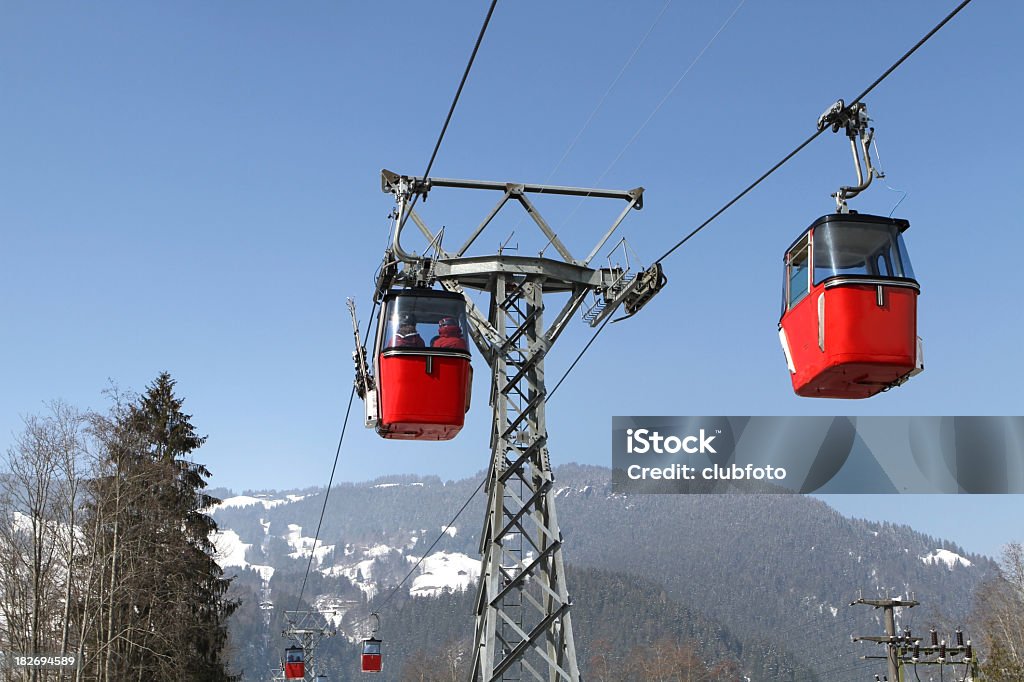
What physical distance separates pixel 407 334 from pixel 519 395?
397cm

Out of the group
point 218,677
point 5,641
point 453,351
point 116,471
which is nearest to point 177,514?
point 218,677

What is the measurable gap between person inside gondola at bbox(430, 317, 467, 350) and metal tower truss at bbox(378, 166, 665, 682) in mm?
2936

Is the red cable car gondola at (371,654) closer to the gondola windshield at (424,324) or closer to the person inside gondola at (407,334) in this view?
the gondola windshield at (424,324)

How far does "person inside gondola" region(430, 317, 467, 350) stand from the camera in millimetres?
13812

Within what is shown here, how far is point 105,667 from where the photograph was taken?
96.1 feet

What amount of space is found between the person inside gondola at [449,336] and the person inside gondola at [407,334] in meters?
0.18

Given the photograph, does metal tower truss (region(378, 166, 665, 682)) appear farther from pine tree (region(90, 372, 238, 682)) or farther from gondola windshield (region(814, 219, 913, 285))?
pine tree (region(90, 372, 238, 682))

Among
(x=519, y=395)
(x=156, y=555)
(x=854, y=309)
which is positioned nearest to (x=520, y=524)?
(x=519, y=395)

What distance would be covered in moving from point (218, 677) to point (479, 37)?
34220 millimetres

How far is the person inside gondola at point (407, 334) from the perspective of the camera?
13.7 meters

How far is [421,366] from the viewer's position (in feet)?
44.8

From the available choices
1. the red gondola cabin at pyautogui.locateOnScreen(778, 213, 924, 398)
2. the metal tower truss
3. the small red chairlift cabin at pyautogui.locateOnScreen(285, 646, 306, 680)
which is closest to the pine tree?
the small red chairlift cabin at pyautogui.locateOnScreen(285, 646, 306, 680)

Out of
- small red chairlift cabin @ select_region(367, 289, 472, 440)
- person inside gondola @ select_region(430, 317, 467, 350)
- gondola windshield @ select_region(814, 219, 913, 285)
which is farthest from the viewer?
person inside gondola @ select_region(430, 317, 467, 350)

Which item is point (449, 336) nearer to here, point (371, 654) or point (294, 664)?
point (371, 654)
